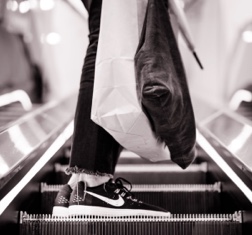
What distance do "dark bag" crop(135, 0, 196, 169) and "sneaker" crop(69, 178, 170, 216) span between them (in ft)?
1.12

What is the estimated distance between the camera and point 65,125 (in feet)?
14.5

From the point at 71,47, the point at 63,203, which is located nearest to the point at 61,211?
the point at 63,203

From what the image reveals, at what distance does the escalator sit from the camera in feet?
7.36

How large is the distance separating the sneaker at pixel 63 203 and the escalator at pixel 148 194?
0.04 metres

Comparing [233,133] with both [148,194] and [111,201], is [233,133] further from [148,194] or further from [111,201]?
[111,201]

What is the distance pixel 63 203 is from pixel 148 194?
0.69 meters

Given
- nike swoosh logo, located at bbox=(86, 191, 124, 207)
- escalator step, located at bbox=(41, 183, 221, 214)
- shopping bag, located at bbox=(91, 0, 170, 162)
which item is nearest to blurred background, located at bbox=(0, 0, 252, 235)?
escalator step, located at bbox=(41, 183, 221, 214)

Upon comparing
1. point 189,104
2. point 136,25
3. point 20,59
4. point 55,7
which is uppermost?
point 55,7

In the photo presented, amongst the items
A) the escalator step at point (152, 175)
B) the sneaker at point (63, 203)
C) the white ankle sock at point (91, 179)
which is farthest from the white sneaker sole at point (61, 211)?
the escalator step at point (152, 175)

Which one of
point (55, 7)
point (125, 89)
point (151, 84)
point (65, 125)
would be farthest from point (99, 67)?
point (55, 7)

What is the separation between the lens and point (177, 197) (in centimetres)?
287

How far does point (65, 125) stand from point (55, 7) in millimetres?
2613

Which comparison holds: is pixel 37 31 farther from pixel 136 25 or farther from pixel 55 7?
pixel 136 25

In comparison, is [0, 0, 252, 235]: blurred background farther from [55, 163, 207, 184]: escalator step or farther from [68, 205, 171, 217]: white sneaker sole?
[68, 205, 171, 217]: white sneaker sole
